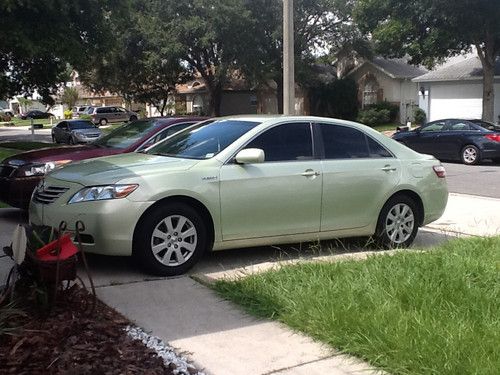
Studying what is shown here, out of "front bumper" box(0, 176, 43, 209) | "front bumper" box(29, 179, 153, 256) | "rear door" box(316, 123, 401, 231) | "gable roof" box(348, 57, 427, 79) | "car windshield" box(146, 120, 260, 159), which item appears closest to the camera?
"front bumper" box(29, 179, 153, 256)

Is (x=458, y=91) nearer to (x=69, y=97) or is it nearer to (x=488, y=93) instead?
(x=488, y=93)

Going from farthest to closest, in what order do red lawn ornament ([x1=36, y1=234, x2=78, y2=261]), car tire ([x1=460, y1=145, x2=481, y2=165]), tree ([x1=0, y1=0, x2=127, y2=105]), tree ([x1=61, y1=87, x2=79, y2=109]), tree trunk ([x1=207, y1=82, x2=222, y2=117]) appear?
1. tree ([x1=61, y1=87, x2=79, y2=109])
2. tree trunk ([x1=207, y1=82, x2=222, y2=117])
3. car tire ([x1=460, y1=145, x2=481, y2=165])
4. tree ([x1=0, y1=0, x2=127, y2=105])
5. red lawn ornament ([x1=36, y1=234, x2=78, y2=261])

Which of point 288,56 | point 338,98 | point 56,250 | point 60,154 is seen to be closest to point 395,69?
point 338,98

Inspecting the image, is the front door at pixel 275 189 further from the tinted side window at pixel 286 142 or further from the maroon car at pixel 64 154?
the maroon car at pixel 64 154

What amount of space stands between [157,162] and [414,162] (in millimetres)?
3207

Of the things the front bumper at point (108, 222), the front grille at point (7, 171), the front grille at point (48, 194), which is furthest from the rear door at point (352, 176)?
the front grille at point (7, 171)

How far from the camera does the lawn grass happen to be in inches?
154

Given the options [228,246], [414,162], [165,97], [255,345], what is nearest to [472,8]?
[414,162]

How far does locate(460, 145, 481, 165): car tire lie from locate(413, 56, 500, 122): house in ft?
48.0

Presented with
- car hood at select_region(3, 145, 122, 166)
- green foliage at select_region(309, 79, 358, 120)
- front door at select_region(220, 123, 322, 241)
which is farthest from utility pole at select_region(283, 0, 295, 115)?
green foliage at select_region(309, 79, 358, 120)

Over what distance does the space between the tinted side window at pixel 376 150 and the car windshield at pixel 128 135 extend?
11.3ft

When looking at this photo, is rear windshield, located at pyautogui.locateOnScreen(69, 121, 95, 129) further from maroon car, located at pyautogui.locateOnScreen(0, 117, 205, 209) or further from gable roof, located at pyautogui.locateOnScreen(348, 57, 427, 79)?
maroon car, located at pyautogui.locateOnScreen(0, 117, 205, 209)

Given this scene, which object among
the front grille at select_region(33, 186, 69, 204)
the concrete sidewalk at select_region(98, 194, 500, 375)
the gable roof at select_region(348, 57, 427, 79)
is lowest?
the concrete sidewalk at select_region(98, 194, 500, 375)

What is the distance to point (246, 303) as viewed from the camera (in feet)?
16.8
